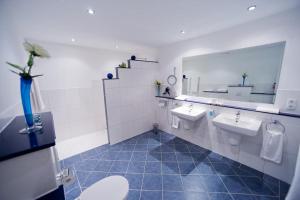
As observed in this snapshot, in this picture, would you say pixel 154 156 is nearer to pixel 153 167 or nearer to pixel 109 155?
pixel 153 167

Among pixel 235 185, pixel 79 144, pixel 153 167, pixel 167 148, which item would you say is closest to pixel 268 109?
pixel 235 185

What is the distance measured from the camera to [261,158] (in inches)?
76.0

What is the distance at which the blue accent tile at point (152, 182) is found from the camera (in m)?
1.74

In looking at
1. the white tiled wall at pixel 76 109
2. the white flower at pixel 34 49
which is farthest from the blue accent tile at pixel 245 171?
the white tiled wall at pixel 76 109

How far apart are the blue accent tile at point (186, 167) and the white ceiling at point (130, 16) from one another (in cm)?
235

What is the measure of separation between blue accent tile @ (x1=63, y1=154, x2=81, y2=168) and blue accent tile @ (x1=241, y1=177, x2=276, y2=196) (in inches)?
110

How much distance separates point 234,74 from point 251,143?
1.65 m

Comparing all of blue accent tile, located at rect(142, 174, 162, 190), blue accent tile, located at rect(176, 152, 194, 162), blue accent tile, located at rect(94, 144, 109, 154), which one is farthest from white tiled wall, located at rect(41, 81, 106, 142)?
blue accent tile, located at rect(176, 152, 194, 162)

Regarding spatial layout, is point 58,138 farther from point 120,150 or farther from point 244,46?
point 244,46

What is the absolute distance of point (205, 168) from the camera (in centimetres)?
208

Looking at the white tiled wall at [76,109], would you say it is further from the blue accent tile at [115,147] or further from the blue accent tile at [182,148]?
the blue accent tile at [182,148]

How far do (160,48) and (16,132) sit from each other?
321cm

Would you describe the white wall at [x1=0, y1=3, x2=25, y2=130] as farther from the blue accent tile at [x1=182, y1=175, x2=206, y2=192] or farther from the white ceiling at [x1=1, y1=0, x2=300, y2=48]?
the blue accent tile at [x1=182, y1=175, x2=206, y2=192]

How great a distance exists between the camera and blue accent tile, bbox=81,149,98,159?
2.40 meters
